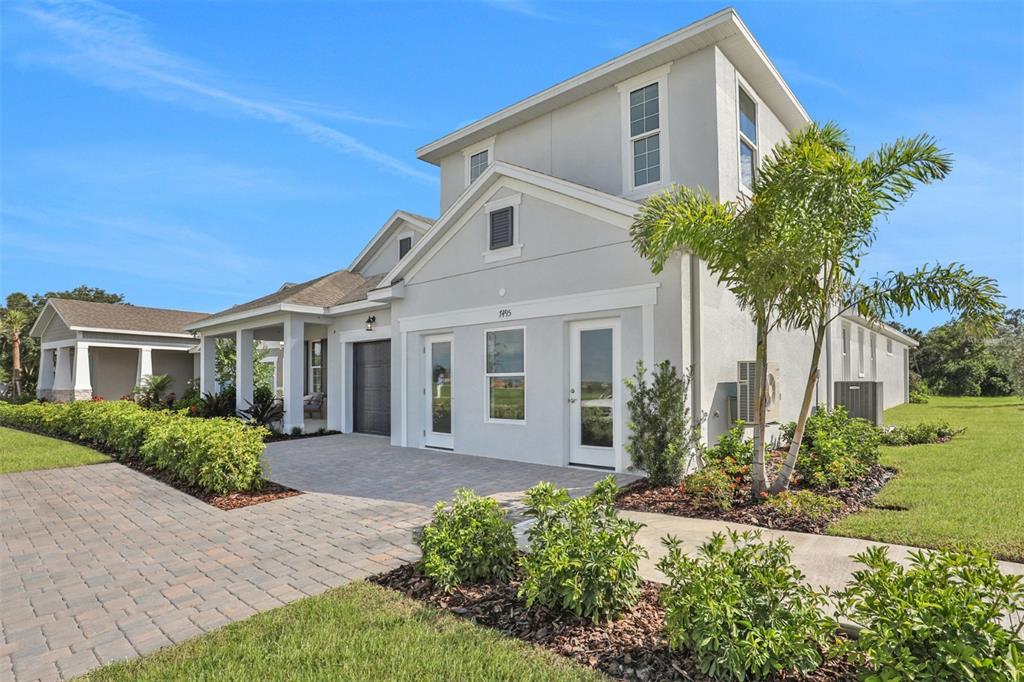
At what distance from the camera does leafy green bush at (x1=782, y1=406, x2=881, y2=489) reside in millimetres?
7219

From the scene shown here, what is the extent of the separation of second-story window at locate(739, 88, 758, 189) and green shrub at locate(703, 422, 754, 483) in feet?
17.2

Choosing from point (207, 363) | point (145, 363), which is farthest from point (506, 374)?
point (145, 363)

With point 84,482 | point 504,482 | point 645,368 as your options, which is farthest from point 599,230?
point 84,482

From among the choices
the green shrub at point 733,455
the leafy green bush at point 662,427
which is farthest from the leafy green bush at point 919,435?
the leafy green bush at point 662,427

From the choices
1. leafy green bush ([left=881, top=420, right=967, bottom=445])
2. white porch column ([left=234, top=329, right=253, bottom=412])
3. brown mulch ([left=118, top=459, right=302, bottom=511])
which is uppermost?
white porch column ([left=234, top=329, right=253, bottom=412])

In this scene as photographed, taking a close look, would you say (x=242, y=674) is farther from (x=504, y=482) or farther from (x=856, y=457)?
(x=856, y=457)

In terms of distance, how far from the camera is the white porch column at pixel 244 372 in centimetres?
1664

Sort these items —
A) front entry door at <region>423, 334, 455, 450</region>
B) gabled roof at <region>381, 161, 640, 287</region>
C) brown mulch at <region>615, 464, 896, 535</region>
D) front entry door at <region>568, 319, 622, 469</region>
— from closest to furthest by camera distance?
brown mulch at <region>615, 464, 896, 535</region>
gabled roof at <region>381, 161, 640, 287</region>
front entry door at <region>568, 319, 622, 469</region>
front entry door at <region>423, 334, 455, 450</region>

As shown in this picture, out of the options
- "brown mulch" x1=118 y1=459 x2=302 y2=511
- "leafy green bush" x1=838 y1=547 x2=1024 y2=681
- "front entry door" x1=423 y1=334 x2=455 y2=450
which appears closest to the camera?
"leafy green bush" x1=838 y1=547 x2=1024 y2=681

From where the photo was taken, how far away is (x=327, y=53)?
31.4 ft

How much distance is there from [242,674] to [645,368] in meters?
6.44

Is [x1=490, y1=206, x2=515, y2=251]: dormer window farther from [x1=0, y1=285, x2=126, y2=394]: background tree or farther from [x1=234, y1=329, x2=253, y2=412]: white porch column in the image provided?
[x1=0, y1=285, x2=126, y2=394]: background tree

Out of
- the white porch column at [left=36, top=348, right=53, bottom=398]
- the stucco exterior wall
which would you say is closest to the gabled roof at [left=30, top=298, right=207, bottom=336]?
the white porch column at [left=36, top=348, right=53, bottom=398]

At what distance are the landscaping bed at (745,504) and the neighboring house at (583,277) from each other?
57.5 inches
